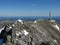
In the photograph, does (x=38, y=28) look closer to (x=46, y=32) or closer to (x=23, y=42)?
(x=46, y=32)

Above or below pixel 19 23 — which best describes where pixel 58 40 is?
below

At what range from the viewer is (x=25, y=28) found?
105 feet

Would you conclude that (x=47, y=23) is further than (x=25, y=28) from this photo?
Yes

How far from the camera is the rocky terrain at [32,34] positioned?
28.4m

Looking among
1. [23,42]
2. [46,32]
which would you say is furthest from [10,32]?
[46,32]

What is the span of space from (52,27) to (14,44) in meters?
11.6

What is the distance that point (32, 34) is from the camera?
1196 inches

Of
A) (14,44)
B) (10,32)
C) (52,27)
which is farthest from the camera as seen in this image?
(52,27)

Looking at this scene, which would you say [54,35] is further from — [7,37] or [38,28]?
[7,37]

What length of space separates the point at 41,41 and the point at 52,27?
7546 mm

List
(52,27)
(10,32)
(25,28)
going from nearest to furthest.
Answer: (10,32), (25,28), (52,27)

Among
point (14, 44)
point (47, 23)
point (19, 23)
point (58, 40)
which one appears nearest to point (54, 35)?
point (58, 40)

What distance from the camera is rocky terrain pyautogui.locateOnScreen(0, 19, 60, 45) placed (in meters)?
28.4

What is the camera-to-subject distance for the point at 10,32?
29656mm
